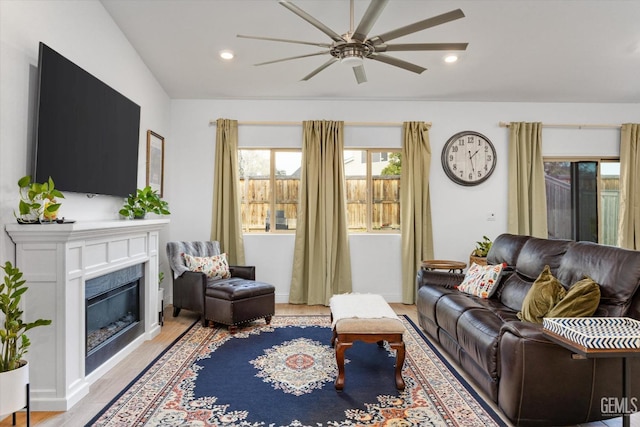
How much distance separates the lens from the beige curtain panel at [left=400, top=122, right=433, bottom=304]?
5000mm

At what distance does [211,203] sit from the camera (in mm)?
5117

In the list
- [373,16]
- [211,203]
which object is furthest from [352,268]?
[373,16]

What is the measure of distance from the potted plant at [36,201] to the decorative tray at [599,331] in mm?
2893

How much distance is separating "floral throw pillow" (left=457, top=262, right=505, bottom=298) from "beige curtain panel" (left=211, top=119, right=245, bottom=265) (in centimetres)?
280

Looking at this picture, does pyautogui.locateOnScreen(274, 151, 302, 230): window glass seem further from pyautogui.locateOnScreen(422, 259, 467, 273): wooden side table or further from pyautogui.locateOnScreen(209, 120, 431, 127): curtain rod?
pyautogui.locateOnScreen(422, 259, 467, 273): wooden side table

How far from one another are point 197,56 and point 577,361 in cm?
416

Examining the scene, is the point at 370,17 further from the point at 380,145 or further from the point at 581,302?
the point at 380,145

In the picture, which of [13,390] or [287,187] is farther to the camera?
[287,187]

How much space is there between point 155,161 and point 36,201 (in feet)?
7.05

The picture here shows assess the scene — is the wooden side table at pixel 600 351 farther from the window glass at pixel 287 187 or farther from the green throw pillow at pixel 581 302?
the window glass at pixel 287 187

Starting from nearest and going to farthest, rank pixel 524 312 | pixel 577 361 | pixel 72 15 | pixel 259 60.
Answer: pixel 577 361 < pixel 524 312 < pixel 72 15 < pixel 259 60

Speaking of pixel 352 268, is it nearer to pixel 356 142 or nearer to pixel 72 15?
pixel 356 142

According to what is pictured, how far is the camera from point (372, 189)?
5.28 m

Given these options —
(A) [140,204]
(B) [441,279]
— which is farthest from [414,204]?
(A) [140,204]
